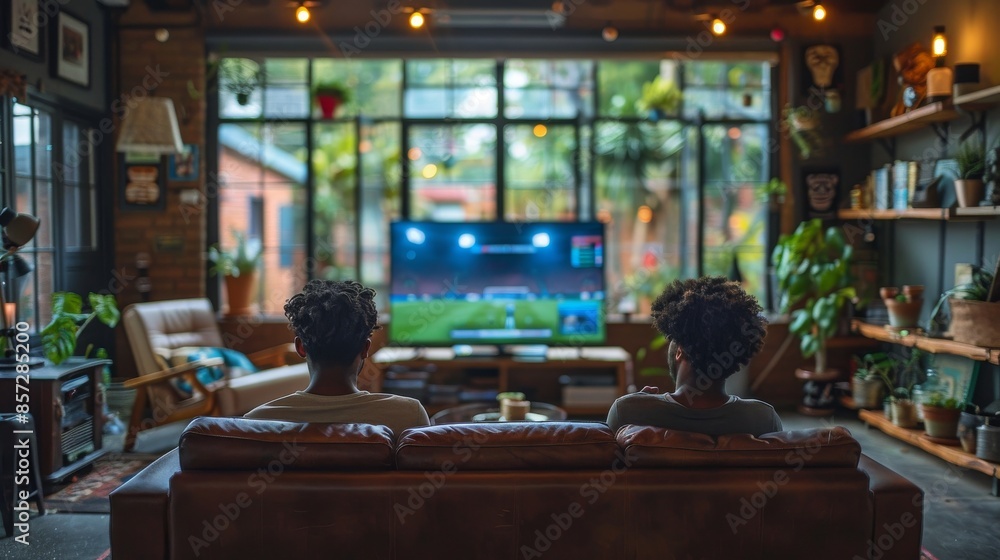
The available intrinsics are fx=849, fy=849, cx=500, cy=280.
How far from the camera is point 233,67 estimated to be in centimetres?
597

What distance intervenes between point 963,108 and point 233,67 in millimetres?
4592

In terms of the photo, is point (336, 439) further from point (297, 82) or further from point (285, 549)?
point (297, 82)

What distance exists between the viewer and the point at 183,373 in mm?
4516

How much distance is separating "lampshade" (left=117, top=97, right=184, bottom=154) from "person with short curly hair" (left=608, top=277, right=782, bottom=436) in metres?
3.88

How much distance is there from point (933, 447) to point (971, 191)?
1.29 meters

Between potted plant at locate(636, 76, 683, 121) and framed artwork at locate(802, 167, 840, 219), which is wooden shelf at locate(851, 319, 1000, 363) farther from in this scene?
potted plant at locate(636, 76, 683, 121)

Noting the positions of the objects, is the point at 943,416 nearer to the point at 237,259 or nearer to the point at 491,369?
the point at 491,369

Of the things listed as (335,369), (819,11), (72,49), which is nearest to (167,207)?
(72,49)

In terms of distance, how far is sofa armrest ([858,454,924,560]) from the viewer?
201cm

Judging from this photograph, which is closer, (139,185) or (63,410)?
(63,410)

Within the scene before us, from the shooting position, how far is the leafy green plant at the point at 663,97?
20.0 feet

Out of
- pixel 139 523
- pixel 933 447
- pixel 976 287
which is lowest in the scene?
pixel 933 447

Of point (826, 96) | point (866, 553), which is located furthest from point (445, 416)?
point (826, 96)

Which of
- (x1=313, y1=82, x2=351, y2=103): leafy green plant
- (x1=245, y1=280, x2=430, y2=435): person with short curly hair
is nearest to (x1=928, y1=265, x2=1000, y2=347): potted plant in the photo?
(x1=245, y1=280, x2=430, y2=435): person with short curly hair
